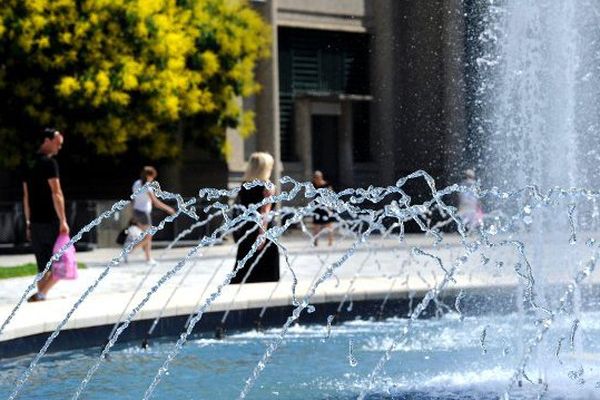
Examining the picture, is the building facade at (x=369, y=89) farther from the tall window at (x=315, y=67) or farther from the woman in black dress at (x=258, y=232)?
the woman in black dress at (x=258, y=232)

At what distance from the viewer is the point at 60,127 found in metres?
26.2

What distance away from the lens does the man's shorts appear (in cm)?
1269

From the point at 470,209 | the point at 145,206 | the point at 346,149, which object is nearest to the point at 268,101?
the point at 346,149

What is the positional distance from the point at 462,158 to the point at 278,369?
27.3m

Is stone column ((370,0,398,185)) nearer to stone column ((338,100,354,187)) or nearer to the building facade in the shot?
the building facade

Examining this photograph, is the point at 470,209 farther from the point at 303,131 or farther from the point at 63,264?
the point at 63,264

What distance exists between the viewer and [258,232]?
526 inches

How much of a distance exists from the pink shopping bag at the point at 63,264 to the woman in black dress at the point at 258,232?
5.31 ft

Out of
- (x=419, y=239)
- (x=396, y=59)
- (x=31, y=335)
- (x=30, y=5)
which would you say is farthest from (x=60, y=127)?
(x=31, y=335)

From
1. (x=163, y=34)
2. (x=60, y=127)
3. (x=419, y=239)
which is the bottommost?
(x=419, y=239)

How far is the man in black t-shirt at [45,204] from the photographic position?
40.9 ft

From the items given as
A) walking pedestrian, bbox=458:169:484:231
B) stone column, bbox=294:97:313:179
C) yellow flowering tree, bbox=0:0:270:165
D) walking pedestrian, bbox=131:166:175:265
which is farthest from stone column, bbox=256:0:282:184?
walking pedestrian, bbox=131:166:175:265

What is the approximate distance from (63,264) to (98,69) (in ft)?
45.3

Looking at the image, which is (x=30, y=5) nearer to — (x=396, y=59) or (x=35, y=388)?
(x=396, y=59)
